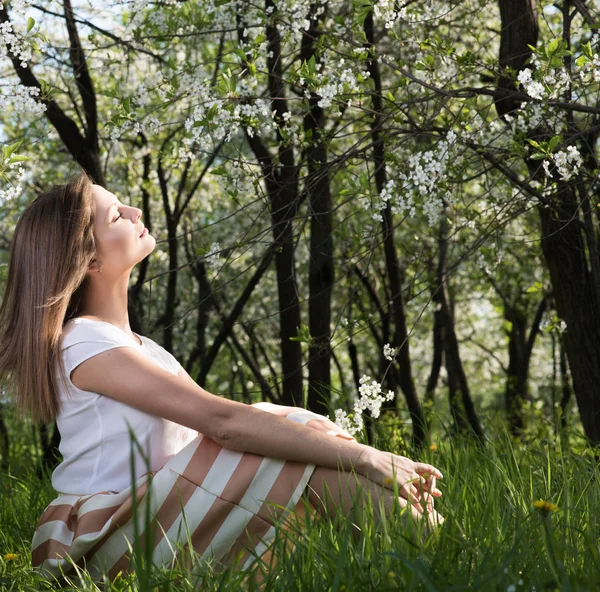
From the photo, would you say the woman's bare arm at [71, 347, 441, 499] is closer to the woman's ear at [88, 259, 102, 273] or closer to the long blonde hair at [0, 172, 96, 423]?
the long blonde hair at [0, 172, 96, 423]

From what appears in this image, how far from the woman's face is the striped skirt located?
27.2 inches

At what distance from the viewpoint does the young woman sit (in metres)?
2.17

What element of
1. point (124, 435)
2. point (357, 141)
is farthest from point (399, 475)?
point (357, 141)

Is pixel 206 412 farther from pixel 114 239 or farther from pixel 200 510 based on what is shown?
pixel 114 239

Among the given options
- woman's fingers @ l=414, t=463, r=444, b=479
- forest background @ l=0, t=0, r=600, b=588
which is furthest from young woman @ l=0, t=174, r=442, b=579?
forest background @ l=0, t=0, r=600, b=588

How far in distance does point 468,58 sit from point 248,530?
1.87m

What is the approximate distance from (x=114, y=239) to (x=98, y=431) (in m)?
0.62

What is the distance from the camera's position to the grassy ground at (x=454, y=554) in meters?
1.59

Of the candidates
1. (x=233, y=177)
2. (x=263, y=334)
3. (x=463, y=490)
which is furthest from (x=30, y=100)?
(x=263, y=334)

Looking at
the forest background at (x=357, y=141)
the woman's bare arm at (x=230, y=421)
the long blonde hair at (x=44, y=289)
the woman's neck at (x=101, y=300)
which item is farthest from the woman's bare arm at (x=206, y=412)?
the forest background at (x=357, y=141)

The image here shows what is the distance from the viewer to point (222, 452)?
2227mm

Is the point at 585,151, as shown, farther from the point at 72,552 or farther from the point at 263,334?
the point at 263,334

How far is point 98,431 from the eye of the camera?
2.36m

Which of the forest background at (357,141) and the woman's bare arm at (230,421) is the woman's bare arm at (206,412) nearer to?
the woman's bare arm at (230,421)
